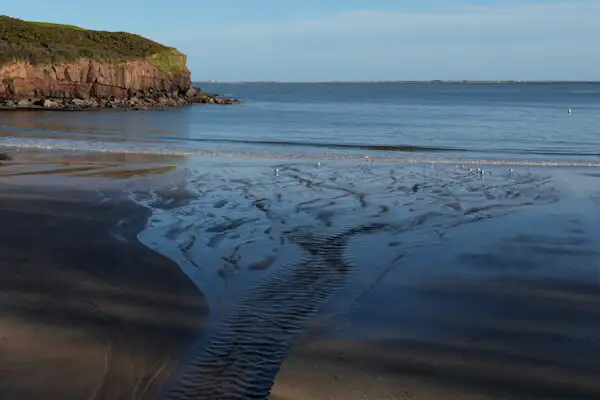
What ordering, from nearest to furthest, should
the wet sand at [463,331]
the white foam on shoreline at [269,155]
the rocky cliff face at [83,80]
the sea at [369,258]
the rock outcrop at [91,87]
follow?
the wet sand at [463,331] → the sea at [369,258] → the white foam on shoreline at [269,155] → the rock outcrop at [91,87] → the rocky cliff face at [83,80]

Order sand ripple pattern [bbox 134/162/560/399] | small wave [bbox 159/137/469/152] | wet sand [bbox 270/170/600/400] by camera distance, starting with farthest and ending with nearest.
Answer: small wave [bbox 159/137/469/152] → sand ripple pattern [bbox 134/162/560/399] → wet sand [bbox 270/170/600/400]

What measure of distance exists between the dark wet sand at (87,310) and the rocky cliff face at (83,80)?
54.2 meters

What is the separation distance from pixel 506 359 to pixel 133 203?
28.6ft

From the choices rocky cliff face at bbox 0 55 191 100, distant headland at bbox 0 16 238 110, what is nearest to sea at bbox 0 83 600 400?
distant headland at bbox 0 16 238 110

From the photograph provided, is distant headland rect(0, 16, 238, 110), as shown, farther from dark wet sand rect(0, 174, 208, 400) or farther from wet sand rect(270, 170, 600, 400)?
wet sand rect(270, 170, 600, 400)

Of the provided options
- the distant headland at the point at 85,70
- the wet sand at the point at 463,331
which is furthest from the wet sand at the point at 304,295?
the distant headland at the point at 85,70

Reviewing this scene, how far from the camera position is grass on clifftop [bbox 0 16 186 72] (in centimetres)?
6189

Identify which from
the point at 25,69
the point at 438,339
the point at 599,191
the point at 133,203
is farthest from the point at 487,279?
the point at 25,69

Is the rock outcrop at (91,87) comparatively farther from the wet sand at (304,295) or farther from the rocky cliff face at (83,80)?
the wet sand at (304,295)

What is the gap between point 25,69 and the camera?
60906 mm

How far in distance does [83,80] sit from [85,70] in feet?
3.51

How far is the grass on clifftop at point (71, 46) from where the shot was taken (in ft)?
203

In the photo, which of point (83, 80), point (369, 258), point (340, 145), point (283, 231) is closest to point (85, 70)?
point (83, 80)

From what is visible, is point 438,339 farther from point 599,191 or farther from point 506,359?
point 599,191
